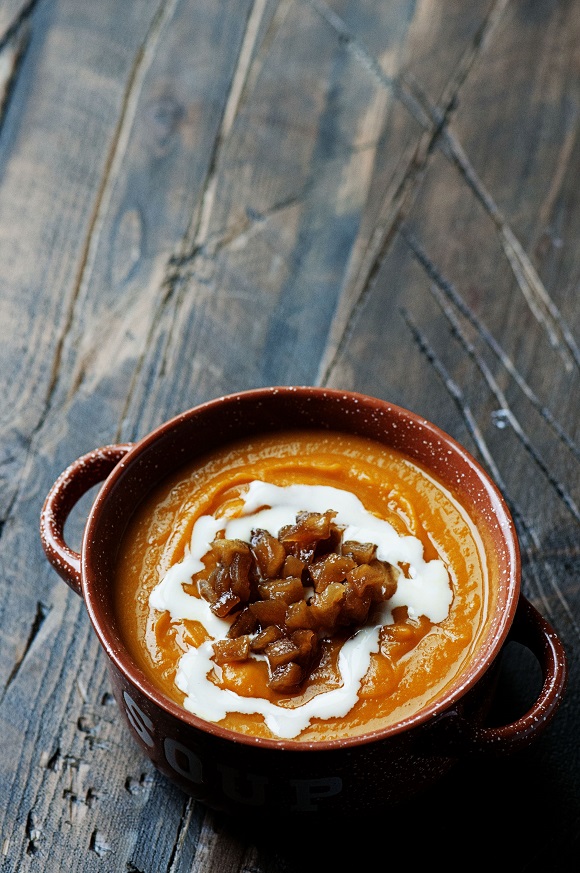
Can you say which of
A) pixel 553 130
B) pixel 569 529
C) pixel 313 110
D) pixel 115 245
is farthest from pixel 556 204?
pixel 115 245

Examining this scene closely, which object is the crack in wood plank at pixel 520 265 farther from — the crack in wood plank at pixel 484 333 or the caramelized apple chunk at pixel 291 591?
the caramelized apple chunk at pixel 291 591

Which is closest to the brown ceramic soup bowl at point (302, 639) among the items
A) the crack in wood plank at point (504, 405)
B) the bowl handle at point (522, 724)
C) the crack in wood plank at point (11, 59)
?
the bowl handle at point (522, 724)

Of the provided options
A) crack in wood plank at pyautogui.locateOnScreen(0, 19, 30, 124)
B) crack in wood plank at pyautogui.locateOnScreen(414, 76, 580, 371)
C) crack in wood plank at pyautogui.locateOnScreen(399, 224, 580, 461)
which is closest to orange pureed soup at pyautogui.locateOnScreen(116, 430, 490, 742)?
crack in wood plank at pyautogui.locateOnScreen(399, 224, 580, 461)

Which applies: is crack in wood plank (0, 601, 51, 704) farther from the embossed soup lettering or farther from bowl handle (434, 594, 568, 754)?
bowl handle (434, 594, 568, 754)

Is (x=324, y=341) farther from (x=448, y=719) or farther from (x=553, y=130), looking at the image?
(x=448, y=719)

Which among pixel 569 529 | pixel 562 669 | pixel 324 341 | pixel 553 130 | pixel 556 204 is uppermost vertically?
pixel 553 130

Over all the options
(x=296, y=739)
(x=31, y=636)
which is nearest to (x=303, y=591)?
(x=296, y=739)

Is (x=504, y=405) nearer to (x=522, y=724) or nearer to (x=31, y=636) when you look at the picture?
(x=522, y=724)
